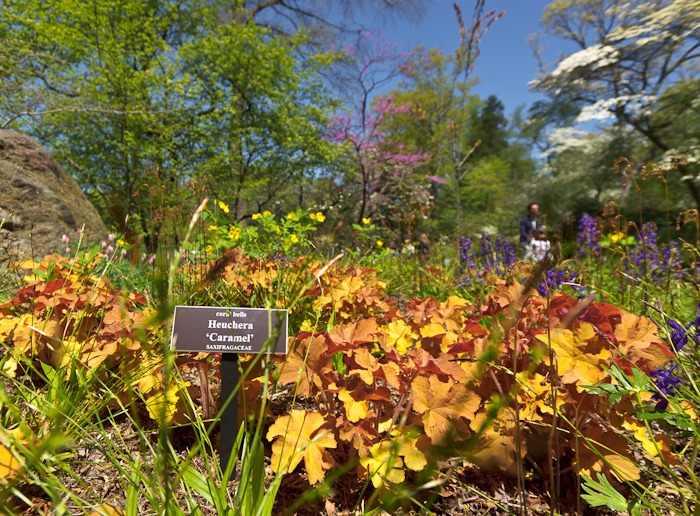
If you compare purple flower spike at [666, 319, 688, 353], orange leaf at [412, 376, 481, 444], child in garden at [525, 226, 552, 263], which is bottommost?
orange leaf at [412, 376, 481, 444]

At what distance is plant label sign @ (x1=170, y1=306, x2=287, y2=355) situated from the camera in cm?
110

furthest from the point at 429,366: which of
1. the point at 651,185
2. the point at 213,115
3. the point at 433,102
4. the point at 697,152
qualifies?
the point at 433,102

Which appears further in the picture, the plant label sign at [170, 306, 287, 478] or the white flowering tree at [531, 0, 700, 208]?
the white flowering tree at [531, 0, 700, 208]

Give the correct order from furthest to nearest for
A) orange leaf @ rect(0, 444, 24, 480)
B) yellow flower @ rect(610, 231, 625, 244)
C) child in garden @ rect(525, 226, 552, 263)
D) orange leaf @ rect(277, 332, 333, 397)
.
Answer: child in garden @ rect(525, 226, 552, 263), yellow flower @ rect(610, 231, 625, 244), orange leaf @ rect(277, 332, 333, 397), orange leaf @ rect(0, 444, 24, 480)

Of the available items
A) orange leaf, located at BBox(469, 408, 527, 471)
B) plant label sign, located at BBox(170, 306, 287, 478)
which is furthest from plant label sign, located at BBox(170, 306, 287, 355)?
orange leaf, located at BBox(469, 408, 527, 471)

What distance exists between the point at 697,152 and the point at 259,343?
1143 centimetres

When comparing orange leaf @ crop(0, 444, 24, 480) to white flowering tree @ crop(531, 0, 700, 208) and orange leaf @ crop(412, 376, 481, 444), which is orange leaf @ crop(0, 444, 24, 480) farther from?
white flowering tree @ crop(531, 0, 700, 208)

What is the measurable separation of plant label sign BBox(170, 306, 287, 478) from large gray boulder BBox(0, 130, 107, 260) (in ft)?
9.55

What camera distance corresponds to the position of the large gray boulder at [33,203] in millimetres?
3258

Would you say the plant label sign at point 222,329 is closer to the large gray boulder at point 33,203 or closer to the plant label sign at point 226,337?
the plant label sign at point 226,337

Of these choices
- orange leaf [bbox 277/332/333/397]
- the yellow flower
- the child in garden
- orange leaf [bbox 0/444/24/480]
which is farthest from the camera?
the child in garden

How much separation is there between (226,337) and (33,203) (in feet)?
12.9

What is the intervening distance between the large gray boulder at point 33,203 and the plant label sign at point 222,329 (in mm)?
2903

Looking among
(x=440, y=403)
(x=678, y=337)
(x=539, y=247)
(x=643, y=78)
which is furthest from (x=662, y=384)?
(x=643, y=78)
